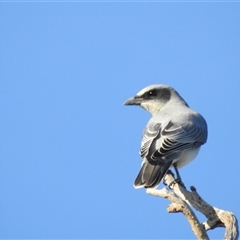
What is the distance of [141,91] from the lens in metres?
12.0

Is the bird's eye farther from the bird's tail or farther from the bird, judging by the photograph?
the bird's tail

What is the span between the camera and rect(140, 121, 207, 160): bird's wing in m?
9.89

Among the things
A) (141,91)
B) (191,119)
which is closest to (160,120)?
(191,119)

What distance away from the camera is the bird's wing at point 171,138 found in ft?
32.4

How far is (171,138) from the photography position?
10156 millimetres

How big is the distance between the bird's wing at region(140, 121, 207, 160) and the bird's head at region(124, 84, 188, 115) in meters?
1.26

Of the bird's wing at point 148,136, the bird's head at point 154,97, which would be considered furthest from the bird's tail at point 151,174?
the bird's head at point 154,97

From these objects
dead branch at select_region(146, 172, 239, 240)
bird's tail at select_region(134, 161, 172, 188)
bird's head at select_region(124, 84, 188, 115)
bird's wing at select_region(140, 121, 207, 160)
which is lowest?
dead branch at select_region(146, 172, 239, 240)

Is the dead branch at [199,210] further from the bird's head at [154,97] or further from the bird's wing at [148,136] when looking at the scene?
the bird's head at [154,97]

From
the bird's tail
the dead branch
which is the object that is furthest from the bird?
the dead branch

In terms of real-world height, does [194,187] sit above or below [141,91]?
below

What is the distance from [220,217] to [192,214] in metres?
0.44

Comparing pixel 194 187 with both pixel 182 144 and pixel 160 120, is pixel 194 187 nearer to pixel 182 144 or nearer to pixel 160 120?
pixel 182 144

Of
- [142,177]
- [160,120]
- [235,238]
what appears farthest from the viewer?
[160,120]
